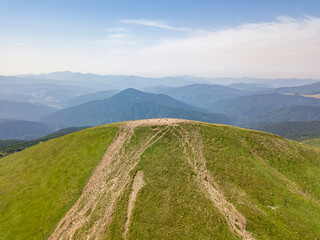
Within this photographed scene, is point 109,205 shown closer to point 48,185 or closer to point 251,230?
point 48,185

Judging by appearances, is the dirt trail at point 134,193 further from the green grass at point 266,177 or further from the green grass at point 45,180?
the green grass at point 266,177

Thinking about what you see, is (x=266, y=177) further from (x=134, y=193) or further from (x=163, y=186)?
(x=134, y=193)

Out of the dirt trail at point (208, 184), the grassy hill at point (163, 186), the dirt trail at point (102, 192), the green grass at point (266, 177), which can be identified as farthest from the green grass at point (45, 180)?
the green grass at point (266, 177)

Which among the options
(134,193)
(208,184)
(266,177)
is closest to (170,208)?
(134,193)

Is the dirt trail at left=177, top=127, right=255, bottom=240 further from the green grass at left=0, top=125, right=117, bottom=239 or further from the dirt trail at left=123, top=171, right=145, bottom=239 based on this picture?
the green grass at left=0, top=125, right=117, bottom=239

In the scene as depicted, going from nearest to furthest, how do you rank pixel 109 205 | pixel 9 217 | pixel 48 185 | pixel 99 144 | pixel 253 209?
pixel 253 209 → pixel 109 205 → pixel 9 217 → pixel 48 185 → pixel 99 144

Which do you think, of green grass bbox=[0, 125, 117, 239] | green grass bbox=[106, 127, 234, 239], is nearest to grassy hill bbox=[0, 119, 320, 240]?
green grass bbox=[106, 127, 234, 239]

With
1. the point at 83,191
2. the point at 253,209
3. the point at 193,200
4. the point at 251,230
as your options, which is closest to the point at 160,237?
the point at 193,200
